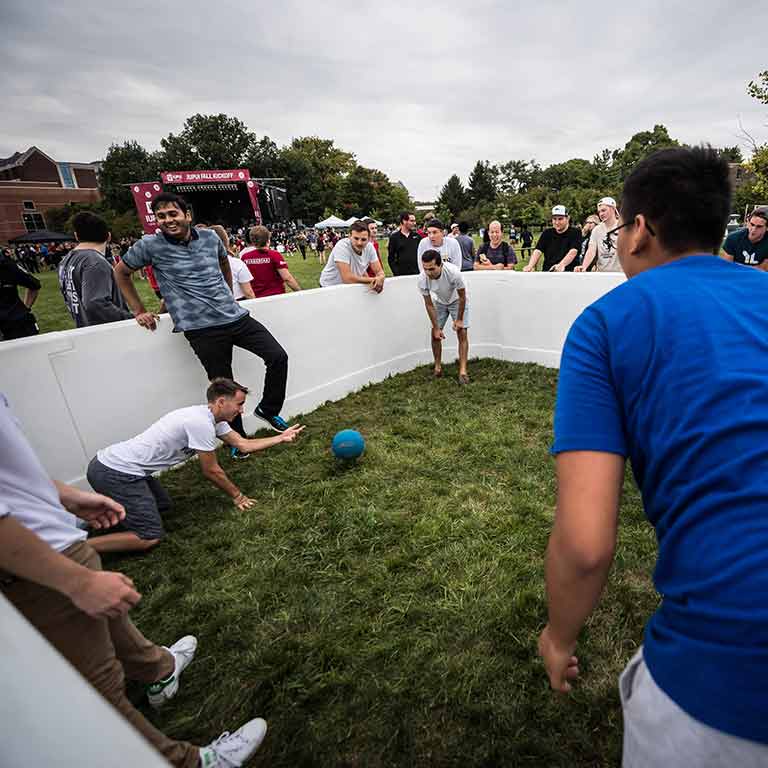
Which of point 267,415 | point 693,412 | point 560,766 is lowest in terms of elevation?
point 560,766

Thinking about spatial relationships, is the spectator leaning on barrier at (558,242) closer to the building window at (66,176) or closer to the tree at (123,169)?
the tree at (123,169)

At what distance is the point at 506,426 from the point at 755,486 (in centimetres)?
392

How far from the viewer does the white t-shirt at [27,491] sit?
1.29 metres

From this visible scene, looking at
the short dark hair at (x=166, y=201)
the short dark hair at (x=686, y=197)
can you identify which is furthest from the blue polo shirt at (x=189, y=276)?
the short dark hair at (x=686, y=197)

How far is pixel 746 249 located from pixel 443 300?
4.08 metres

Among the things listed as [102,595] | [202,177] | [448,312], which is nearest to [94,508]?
[102,595]

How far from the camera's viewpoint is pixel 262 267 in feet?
19.0

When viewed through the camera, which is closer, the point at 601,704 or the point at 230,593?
the point at 601,704

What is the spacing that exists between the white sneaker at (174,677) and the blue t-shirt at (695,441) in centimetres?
217

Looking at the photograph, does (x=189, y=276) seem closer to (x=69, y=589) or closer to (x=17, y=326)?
(x=17, y=326)

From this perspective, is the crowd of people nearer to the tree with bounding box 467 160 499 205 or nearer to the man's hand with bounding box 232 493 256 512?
the man's hand with bounding box 232 493 256 512

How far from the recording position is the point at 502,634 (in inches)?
91.1

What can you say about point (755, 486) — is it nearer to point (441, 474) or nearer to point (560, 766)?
point (560, 766)

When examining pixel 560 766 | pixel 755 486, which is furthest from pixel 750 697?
pixel 560 766
